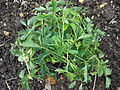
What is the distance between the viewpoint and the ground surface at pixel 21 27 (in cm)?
172

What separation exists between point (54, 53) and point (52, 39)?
0.08 m

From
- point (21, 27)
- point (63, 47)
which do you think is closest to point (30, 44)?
point (63, 47)

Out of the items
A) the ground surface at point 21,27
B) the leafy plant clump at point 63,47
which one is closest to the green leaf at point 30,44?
the leafy plant clump at point 63,47

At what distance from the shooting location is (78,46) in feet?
4.94

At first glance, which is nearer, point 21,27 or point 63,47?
point 63,47

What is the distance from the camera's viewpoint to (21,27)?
192 centimetres

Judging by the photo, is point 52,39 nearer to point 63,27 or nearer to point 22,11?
point 63,27

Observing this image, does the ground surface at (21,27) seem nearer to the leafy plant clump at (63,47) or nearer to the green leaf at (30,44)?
the leafy plant clump at (63,47)

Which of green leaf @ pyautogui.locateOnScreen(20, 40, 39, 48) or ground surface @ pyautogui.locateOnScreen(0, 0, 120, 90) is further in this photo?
ground surface @ pyautogui.locateOnScreen(0, 0, 120, 90)

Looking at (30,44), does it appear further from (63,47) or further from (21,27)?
(21,27)

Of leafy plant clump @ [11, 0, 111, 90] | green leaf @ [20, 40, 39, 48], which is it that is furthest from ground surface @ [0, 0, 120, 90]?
green leaf @ [20, 40, 39, 48]

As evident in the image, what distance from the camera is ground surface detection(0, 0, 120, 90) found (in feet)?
5.65

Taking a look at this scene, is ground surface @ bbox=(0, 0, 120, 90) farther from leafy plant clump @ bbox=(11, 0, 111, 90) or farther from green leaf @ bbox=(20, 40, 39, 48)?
green leaf @ bbox=(20, 40, 39, 48)

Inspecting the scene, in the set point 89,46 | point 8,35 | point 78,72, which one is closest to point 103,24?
point 89,46
